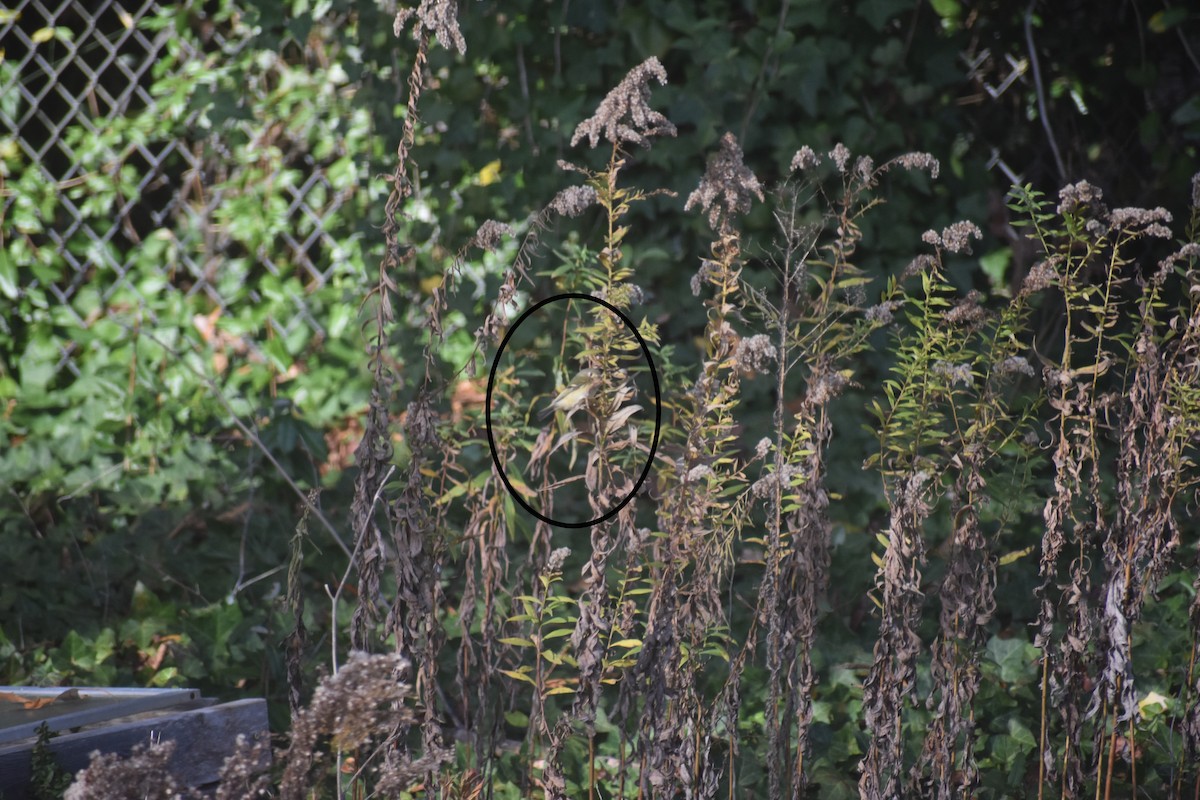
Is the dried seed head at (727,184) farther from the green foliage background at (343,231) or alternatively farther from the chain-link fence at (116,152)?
the chain-link fence at (116,152)

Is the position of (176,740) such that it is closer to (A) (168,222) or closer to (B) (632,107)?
(B) (632,107)

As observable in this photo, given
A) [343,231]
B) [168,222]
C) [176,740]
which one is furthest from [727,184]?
[168,222]

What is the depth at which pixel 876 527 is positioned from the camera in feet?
10.5

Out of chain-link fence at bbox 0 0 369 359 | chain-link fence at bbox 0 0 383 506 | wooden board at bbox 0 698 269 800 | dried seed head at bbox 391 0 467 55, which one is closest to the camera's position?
dried seed head at bbox 391 0 467 55

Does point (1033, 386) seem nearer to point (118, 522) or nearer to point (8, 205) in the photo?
point (118, 522)

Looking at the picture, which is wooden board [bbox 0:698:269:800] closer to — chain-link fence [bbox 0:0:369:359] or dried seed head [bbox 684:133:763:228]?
dried seed head [bbox 684:133:763:228]

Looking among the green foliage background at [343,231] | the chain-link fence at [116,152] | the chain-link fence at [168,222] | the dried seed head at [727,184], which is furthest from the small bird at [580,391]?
the chain-link fence at [116,152]

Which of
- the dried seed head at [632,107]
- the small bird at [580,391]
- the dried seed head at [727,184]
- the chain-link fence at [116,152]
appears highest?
the chain-link fence at [116,152]

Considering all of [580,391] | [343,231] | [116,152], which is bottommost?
[580,391]

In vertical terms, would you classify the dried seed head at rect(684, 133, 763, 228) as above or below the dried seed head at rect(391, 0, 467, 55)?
below

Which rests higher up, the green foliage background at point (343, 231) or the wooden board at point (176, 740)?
the green foliage background at point (343, 231)

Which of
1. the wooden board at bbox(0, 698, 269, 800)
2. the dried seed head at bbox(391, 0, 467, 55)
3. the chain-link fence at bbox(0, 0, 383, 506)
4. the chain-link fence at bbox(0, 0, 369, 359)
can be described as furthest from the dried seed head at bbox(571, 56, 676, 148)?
the chain-link fence at bbox(0, 0, 369, 359)

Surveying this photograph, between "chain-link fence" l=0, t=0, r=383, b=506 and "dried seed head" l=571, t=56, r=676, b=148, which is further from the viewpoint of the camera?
"chain-link fence" l=0, t=0, r=383, b=506

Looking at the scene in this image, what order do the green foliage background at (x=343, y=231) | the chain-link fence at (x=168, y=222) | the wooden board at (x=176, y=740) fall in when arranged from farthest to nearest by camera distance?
the chain-link fence at (x=168, y=222) < the green foliage background at (x=343, y=231) < the wooden board at (x=176, y=740)
